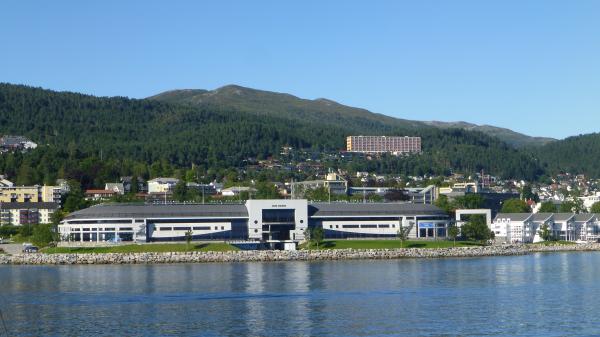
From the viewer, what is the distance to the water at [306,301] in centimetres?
3872

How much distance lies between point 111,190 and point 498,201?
5205 centimetres

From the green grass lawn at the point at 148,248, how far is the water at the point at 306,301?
14.6m

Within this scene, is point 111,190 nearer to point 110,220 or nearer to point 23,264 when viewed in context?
point 110,220

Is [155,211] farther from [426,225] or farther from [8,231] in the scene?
[426,225]

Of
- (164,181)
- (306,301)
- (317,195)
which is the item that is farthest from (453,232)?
(164,181)

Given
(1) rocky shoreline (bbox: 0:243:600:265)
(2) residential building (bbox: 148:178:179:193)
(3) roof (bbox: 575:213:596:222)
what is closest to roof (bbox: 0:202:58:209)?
(2) residential building (bbox: 148:178:179:193)

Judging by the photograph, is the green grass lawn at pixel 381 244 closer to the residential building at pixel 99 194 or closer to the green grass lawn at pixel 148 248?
the green grass lawn at pixel 148 248

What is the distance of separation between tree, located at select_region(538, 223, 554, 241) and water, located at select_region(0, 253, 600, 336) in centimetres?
3918

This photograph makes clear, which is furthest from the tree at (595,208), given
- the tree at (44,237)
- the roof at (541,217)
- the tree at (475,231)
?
the tree at (44,237)

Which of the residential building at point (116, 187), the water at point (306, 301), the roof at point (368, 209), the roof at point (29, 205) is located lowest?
Answer: the water at point (306, 301)

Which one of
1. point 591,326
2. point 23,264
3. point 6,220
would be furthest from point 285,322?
point 6,220

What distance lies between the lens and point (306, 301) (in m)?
46.8

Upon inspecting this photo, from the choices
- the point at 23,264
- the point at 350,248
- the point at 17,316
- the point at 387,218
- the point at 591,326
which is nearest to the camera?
the point at 591,326

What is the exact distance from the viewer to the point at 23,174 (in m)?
145
